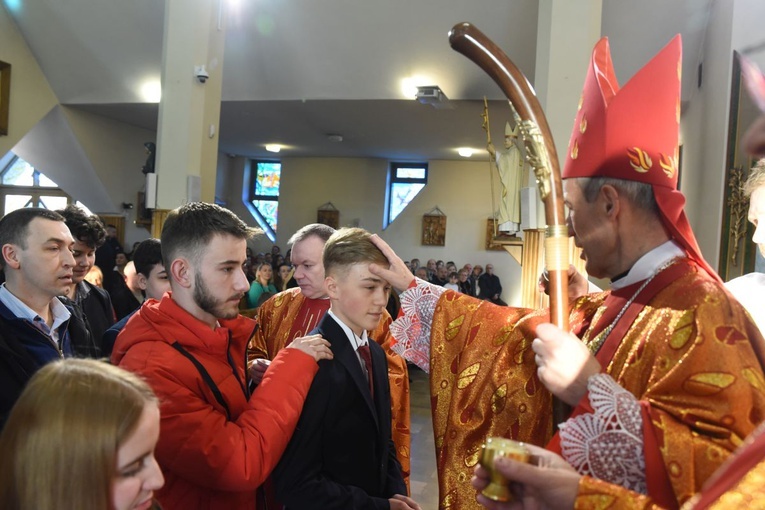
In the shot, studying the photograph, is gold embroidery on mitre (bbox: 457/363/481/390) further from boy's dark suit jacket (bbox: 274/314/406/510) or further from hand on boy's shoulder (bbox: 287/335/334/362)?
hand on boy's shoulder (bbox: 287/335/334/362)

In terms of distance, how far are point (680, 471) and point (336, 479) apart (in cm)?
92

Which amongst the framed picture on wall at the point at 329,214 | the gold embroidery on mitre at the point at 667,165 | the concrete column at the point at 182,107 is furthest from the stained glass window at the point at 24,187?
the gold embroidery on mitre at the point at 667,165

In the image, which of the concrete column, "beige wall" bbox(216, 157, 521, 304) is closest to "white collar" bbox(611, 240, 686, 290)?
the concrete column

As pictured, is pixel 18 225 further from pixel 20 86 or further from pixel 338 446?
pixel 20 86

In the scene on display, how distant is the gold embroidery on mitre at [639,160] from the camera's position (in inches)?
56.7

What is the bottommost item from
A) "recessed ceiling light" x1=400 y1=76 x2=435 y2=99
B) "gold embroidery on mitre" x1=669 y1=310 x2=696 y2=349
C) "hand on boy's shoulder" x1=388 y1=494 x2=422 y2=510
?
"hand on boy's shoulder" x1=388 y1=494 x2=422 y2=510

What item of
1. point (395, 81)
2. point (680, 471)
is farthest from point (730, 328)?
point (395, 81)

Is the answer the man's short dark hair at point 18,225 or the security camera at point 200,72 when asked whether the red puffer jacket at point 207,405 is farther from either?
the security camera at point 200,72

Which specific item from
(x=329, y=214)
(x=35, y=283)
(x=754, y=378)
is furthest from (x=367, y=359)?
(x=329, y=214)

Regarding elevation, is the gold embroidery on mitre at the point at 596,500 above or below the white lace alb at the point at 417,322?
below

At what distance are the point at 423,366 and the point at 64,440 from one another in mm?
1151

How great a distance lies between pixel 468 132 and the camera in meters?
11.8

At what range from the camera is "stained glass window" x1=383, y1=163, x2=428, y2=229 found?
1565 cm

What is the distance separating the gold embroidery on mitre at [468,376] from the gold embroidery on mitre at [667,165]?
76 cm
